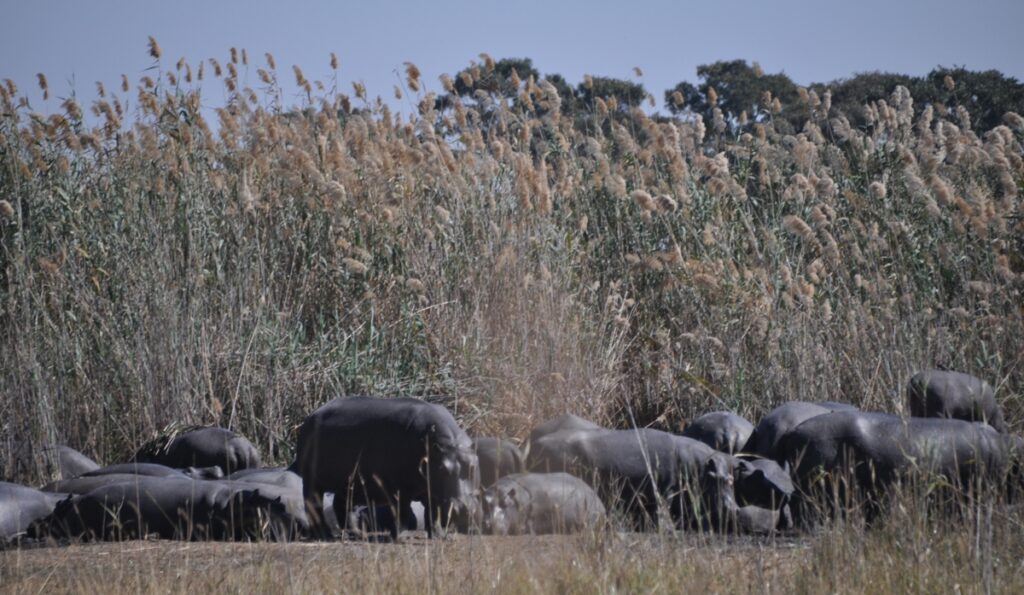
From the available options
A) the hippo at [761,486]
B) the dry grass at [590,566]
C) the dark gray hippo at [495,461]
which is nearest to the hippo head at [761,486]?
the hippo at [761,486]

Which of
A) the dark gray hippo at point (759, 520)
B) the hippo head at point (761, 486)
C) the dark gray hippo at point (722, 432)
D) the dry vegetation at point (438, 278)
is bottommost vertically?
the dark gray hippo at point (759, 520)

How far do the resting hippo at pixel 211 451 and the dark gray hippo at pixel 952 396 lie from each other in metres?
3.60

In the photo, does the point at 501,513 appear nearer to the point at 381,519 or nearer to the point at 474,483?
the point at 474,483

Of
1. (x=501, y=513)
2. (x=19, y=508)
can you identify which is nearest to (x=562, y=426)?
(x=501, y=513)

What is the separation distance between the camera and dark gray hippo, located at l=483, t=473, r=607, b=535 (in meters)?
5.27

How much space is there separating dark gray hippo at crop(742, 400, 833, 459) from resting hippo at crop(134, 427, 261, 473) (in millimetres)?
2772

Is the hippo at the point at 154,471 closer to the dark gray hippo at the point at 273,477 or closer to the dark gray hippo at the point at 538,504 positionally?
the dark gray hippo at the point at 273,477

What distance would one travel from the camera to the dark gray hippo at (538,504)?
17.3ft

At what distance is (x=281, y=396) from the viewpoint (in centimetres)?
747

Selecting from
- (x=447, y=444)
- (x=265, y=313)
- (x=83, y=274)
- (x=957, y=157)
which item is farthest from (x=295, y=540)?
(x=957, y=157)

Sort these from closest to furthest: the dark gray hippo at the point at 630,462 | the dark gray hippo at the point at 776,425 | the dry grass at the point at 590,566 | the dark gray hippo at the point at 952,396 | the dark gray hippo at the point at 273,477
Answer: the dry grass at the point at 590,566
the dark gray hippo at the point at 630,462
the dark gray hippo at the point at 273,477
the dark gray hippo at the point at 952,396
the dark gray hippo at the point at 776,425

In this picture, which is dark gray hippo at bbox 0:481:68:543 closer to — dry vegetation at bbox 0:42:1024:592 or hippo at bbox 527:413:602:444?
dry vegetation at bbox 0:42:1024:592

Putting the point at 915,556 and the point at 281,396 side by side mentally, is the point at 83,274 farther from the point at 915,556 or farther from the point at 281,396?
the point at 915,556

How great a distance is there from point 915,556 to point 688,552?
0.78 metres
